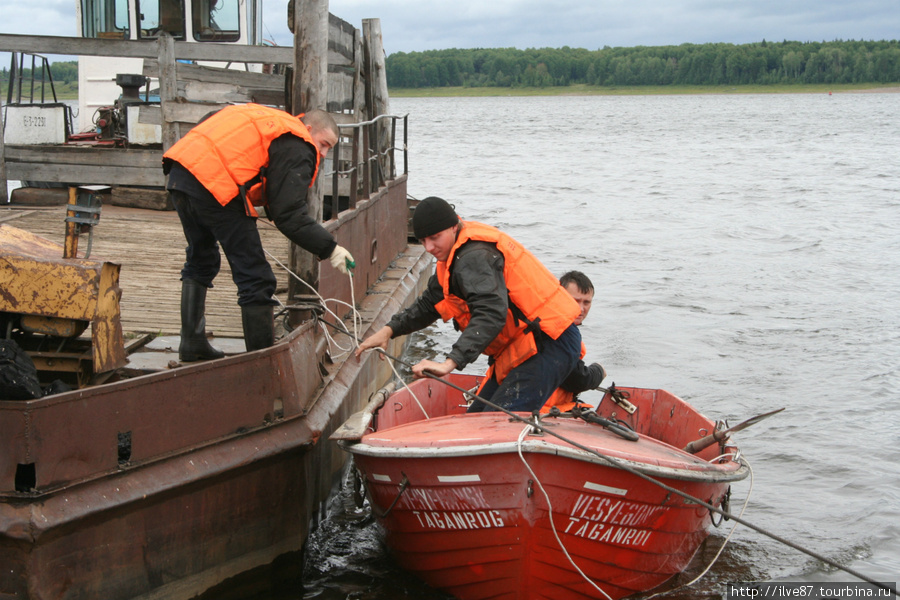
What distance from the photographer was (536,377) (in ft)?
17.1

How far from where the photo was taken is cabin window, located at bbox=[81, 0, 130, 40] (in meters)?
12.2

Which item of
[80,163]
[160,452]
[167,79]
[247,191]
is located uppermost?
[167,79]

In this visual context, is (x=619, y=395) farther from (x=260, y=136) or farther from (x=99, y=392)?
(x=99, y=392)

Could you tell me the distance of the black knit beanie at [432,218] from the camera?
4875 millimetres

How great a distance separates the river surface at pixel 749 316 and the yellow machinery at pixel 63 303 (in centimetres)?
181

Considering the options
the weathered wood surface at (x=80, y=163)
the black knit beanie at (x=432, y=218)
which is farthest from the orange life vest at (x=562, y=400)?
the weathered wood surface at (x=80, y=163)

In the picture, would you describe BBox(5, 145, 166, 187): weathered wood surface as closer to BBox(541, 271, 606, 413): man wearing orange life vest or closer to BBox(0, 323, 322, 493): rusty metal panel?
BBox(541, 271, 606, 413): man wearing orange life vest

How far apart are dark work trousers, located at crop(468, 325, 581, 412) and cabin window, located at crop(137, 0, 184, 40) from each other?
8810 millimetres

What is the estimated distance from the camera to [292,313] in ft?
19.9

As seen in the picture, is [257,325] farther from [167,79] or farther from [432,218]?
[167,79]

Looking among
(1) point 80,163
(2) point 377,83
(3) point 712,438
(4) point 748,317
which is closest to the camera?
(3) point 712,438

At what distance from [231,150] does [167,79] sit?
477 centimetres

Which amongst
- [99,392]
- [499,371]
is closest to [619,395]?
[499,371]

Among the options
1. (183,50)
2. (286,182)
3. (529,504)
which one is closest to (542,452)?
(529,504)
